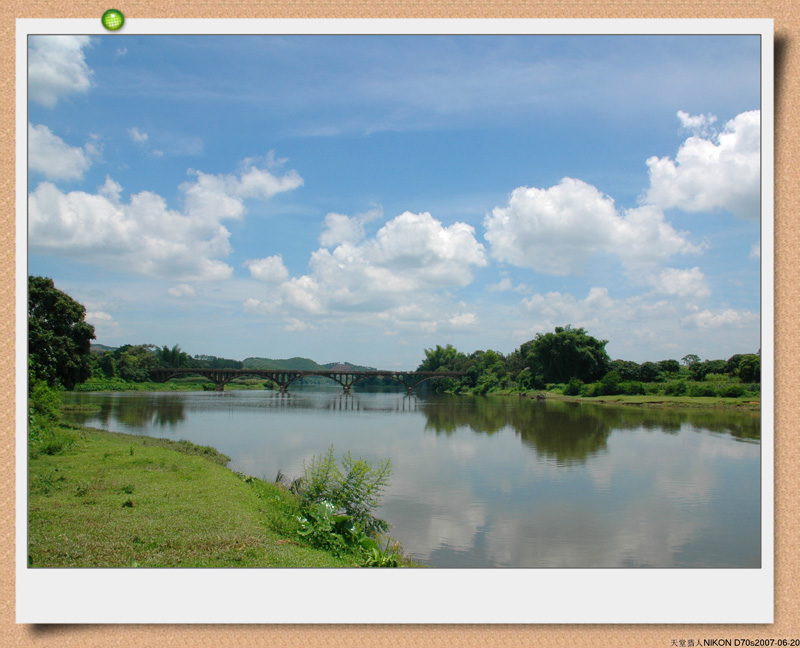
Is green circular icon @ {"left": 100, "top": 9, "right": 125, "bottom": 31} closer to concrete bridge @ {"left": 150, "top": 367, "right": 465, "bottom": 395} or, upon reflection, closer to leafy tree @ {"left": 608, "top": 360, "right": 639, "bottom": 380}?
leafy tree @ {"left": 608, "top": 360, "right": 639, "bottom": 380}

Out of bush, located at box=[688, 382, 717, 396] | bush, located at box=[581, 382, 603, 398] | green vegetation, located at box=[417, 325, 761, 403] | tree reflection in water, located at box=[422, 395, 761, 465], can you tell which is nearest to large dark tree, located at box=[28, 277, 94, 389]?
tree reflection in water, located at box=[422, 395, 761, 465]

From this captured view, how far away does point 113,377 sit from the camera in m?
29.5

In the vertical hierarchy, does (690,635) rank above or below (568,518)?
above

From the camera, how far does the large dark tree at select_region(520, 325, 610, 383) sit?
3216 centimetres

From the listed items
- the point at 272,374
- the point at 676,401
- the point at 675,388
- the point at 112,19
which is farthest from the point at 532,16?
the point at 272,374

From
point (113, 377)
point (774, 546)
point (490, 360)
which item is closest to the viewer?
point (774, 546)

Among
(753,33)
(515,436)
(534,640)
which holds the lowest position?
(515,436)

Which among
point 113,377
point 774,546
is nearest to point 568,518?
point 774,546

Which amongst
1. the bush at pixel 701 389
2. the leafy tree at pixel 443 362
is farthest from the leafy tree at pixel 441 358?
the bush at pixel 701 389

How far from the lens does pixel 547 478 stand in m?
9.60

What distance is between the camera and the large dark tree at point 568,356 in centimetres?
3216

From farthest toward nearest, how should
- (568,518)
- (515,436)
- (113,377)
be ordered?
1. (113,377)
2. (515,436)
3. (568,518)

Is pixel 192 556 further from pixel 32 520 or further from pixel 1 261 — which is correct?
pixel 1 261

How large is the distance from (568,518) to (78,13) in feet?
23.1
